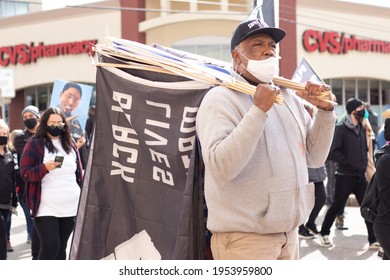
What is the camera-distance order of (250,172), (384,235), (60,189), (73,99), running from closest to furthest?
(250,172) < (384,235) < (60,189) < (73,99)

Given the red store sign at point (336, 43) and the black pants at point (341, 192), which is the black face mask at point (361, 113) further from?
the red store sign at point (336, 43)

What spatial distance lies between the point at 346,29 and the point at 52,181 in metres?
23.1

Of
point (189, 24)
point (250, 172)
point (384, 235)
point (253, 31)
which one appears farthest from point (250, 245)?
point (189, 24)

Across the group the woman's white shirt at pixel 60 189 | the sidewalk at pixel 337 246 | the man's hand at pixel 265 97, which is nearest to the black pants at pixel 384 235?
the man's hand at pixel 265 97

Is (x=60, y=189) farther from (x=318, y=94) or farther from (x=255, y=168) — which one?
(x=318, y=94)

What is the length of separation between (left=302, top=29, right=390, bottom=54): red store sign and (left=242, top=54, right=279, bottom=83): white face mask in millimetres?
23673

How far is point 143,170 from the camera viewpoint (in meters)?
3.89

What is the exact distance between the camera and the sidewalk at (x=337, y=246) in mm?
7895

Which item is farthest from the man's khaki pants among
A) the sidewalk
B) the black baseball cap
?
the sidewalk

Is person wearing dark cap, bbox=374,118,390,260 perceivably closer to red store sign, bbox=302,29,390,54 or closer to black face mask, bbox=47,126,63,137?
black face mask, bbox=47,126,63,137

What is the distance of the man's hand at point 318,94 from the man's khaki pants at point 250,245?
667 millimetres

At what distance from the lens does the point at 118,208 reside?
→ 158 inches
